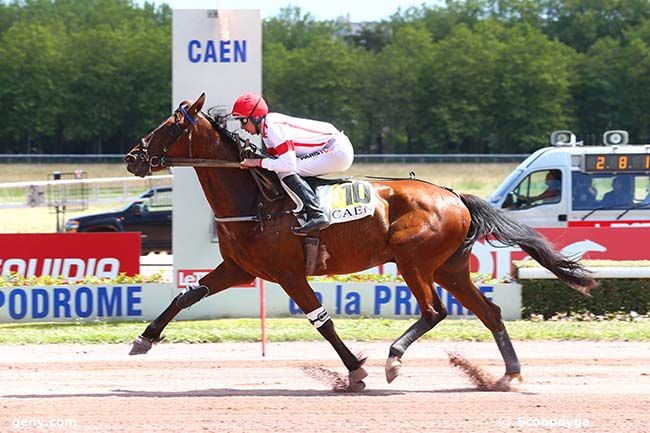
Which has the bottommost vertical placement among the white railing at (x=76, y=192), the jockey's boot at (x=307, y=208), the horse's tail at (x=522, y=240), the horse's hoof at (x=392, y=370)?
the horse's hoof at (x=392, y=370)

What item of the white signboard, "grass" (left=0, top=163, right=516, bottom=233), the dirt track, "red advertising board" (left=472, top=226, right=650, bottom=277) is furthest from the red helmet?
"grass" (left=0, top=163, right=516, bottom=233)

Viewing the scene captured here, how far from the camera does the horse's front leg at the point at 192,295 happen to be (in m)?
8.73

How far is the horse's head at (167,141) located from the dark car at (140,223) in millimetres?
12666

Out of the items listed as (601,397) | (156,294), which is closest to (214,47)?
(156,294)

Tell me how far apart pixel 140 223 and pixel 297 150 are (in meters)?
13.1

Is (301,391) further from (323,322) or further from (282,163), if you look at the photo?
(282,163)

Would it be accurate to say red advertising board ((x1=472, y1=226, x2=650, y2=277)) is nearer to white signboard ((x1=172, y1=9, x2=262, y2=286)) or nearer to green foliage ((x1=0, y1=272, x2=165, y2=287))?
white signboard ((x1=172, y1=9, x2=262, y2=286))

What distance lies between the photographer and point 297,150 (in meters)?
8.66

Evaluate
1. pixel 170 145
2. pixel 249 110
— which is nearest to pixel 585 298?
pixel 249 110

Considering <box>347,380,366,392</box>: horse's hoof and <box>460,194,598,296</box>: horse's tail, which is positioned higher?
<box>460,194,598,296</box>: horse's tail

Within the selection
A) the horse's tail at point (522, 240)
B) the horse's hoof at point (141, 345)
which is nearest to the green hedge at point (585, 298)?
the horse's tail at point (522, 240)

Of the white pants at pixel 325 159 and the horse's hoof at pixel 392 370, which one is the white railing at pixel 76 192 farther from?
the horse's hoof at pixel 392 370

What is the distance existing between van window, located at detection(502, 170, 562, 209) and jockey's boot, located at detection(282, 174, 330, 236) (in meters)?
9.71

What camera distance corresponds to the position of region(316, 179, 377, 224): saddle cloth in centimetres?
860
